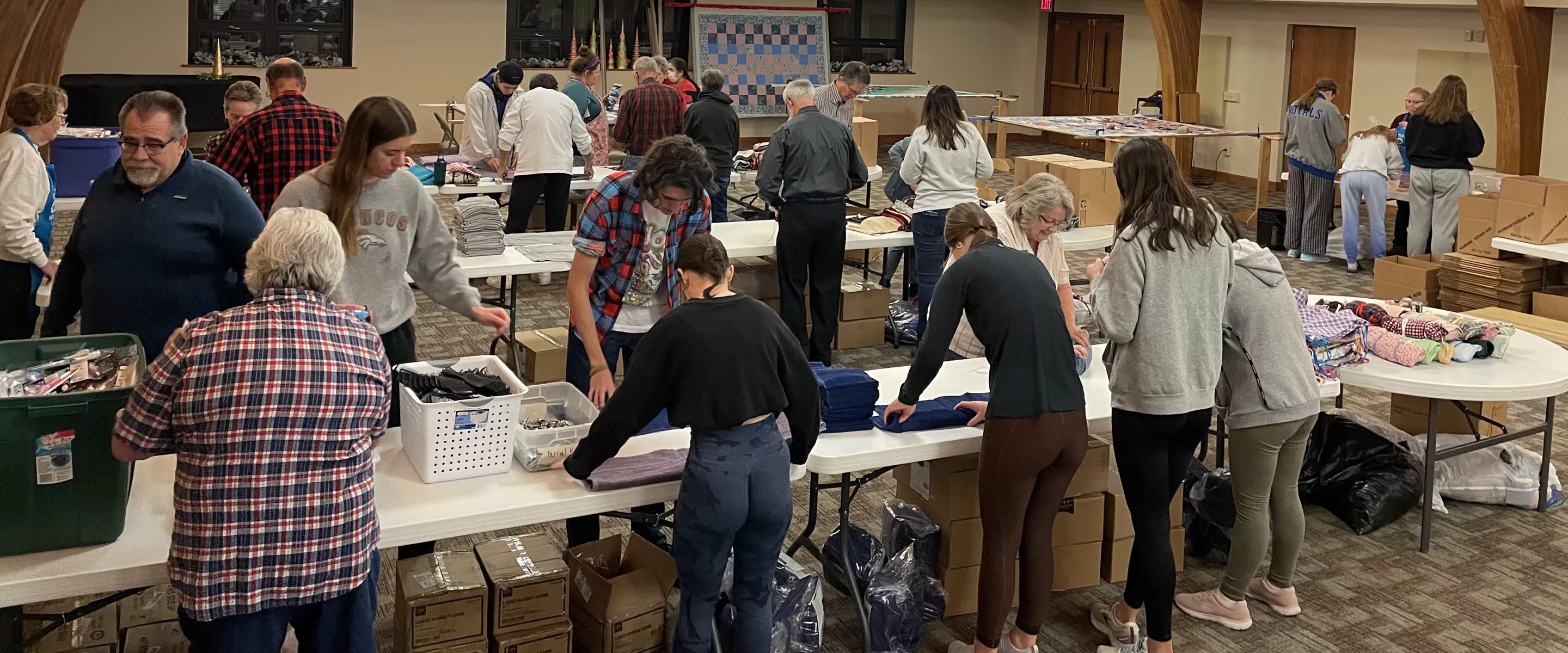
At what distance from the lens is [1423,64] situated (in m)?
12.7

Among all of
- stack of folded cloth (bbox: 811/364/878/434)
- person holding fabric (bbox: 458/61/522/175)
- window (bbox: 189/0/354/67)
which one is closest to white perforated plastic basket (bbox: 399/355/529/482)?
stack of folded cloth (bbox: 811/364/878/434)

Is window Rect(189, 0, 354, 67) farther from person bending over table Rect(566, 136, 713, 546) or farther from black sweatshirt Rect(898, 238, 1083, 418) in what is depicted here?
black sweatshirt Rect(898, 238, 1083, 418)

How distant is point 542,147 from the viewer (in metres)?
7.75

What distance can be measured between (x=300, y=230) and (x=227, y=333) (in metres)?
0.25

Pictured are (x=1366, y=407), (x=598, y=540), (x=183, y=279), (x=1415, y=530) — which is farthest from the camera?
(x=1366, y=407)

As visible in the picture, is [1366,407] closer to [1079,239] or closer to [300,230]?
[1079,239]

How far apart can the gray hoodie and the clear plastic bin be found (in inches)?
70.2

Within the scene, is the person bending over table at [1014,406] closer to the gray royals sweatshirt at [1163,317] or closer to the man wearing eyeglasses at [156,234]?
the gray royals sweatshirt at [1163,317]

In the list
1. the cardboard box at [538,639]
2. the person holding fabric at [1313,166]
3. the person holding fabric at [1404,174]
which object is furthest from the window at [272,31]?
the cardboard box at [538,639]

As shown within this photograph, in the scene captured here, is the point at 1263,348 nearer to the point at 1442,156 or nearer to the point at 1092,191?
the point at 1092,191

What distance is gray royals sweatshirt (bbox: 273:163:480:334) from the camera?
3.52m

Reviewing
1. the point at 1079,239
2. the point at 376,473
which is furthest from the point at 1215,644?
the point at 1079,239

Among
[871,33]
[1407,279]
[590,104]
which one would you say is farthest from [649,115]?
[871,33]

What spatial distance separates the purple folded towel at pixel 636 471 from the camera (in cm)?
329
